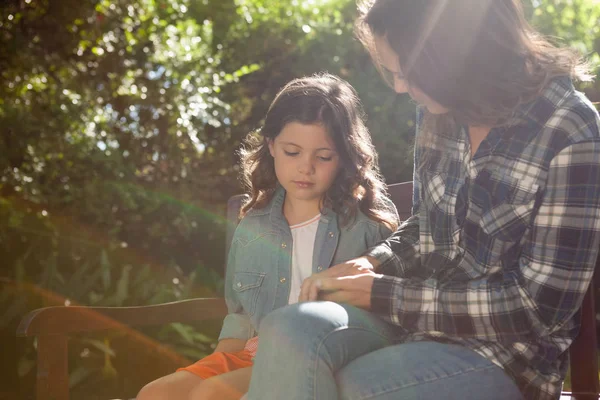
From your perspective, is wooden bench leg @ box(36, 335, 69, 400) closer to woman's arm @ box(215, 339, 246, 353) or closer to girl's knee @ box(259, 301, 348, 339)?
woman's arm @ box(215, 339, 246, 353)

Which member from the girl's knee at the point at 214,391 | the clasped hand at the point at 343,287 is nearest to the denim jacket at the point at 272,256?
the girl's knee at the point at 214,391

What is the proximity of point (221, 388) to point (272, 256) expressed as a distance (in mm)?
529

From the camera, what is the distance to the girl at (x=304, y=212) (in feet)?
7.87

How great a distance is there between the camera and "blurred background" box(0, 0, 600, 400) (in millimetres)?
3922

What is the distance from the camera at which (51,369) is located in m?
2.20

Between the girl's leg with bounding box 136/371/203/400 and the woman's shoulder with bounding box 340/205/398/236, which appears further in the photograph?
the woman's shoulder with bounding box 340/205/398/236

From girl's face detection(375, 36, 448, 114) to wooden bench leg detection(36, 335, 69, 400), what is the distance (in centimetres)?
128

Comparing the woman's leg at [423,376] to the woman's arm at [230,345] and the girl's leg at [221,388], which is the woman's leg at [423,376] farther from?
the woman's arm at [230,345]

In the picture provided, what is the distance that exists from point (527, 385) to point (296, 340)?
1.92ft

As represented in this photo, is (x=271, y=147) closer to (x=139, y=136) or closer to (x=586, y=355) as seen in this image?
(x=586, y=355)

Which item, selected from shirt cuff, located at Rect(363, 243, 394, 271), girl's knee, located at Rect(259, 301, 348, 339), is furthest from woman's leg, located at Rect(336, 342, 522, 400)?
shirt cuff, located at Rect(363, 243, 394, 271)

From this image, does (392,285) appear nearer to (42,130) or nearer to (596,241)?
(596,241)

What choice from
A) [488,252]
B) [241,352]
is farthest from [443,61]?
[241,352]

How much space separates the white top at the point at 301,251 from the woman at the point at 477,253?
0.47 metres
